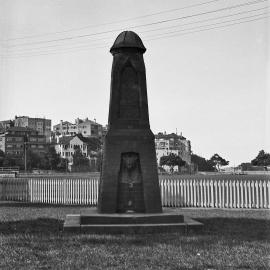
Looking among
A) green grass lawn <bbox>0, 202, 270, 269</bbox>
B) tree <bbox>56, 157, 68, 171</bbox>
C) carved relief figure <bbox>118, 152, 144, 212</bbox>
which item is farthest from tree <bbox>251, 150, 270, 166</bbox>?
green grass lawn <bbox>0, 202, 270, 269</bbox>

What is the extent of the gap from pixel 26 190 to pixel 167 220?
47.3 feet

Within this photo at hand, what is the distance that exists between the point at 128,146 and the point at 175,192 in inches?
348

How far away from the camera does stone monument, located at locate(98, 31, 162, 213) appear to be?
12.4 meters

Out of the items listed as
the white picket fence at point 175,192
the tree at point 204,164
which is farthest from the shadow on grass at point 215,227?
the tree at point 204,164

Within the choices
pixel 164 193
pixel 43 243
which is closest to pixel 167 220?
pixel 43 243

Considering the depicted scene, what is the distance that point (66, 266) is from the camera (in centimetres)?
711

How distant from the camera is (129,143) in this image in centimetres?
1258

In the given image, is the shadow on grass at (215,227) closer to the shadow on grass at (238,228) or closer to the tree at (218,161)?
the shadow on grass at (238,228)

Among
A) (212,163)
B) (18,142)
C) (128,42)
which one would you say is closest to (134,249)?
(128,42)

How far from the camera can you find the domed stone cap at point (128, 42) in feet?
42.2

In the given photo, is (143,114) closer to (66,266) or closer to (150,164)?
(150,164)

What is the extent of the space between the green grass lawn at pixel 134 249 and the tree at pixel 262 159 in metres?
140

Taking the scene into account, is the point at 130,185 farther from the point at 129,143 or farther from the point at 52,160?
the point at 52,160

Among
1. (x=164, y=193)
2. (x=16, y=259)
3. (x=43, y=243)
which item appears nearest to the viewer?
(x=16, y=259)
